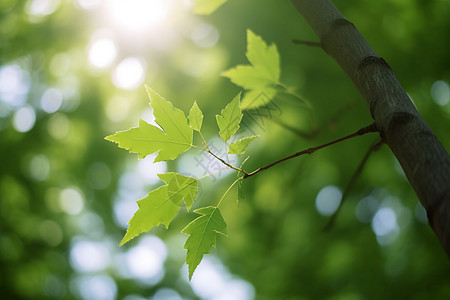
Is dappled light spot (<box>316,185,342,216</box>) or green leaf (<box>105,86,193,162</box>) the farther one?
dappled light spot (<box>316,185,342,216</box>)

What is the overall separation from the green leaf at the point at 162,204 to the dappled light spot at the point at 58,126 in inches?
129

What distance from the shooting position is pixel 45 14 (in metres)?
2.98

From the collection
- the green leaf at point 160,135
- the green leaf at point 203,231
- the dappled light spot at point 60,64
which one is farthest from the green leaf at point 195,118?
the dappled light spot at point 60,64

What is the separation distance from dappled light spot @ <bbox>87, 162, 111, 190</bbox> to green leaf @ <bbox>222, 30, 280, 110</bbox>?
2.98m

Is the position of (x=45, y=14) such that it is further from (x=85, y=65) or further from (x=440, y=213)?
(x=440, y=213)

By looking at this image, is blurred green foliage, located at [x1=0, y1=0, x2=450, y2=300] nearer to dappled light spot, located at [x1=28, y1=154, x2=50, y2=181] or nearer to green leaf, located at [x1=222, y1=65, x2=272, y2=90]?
dappled light spot, located at [x1=28, y1=154, x2=50, y2=181]

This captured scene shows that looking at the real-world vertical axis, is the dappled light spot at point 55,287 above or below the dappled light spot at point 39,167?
below

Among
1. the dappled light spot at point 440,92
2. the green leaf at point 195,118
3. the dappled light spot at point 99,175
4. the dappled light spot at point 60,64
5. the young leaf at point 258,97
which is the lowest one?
the green leaf at point 195,118

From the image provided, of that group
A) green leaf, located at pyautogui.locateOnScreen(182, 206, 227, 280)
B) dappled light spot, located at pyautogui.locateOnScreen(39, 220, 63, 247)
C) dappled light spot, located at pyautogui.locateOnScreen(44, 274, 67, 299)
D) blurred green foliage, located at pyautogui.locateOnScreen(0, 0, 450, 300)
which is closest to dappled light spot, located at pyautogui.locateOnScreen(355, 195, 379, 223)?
blurred green foliage, located at pyautogui.locateOnScreen(0, 0, 450, 300)

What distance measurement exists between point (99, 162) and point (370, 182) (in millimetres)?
2852

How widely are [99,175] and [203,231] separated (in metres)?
3.41

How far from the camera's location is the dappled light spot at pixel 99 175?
12.0ft

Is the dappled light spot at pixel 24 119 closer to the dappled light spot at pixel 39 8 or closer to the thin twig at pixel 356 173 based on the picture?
the dappled light spot at pixel 39 8

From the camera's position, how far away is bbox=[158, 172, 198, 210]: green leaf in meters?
0.69
